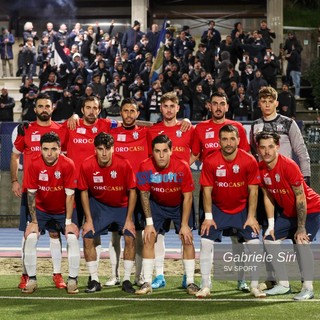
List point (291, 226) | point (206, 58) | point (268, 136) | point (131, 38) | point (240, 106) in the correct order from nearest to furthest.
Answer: point (268, 136) → point (291, 226) → point (240, 106) → point (206, 58) → point (131, 38)

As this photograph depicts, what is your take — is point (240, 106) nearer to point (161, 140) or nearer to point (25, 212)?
point (25, 212)

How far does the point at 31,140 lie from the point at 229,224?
2.63m

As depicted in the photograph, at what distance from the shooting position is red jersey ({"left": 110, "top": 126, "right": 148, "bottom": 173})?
40.7ft

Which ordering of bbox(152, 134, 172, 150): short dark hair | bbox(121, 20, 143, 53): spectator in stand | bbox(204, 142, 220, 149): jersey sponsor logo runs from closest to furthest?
bbox(152, 134, 172, 150): short dark hair < bbox(204, 142, 220, 149): jersey sponsor logo < bbox(121, 20, 143, 53): spectator in stand

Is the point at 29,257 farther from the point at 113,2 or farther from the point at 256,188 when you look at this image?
the point at 113,2

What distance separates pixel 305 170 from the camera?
12008 millimetres

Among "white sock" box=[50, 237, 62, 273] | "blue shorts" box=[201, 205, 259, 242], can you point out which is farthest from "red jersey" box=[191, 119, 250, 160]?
"white sock" box=[50, 237, 62, 273]

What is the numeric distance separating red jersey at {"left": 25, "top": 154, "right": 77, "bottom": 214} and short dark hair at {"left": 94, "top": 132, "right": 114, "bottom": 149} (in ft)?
1.52

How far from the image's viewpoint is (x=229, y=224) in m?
11.4

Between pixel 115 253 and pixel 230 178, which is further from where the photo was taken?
pixel 115 253

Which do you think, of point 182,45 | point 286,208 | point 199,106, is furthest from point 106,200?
point 182,45

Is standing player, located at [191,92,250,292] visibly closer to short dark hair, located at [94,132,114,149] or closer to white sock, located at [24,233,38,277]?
short dark hair, located at [94,132,114,149]

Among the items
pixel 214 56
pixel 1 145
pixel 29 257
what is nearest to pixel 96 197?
pixel 29 257

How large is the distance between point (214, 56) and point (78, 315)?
751 inches
